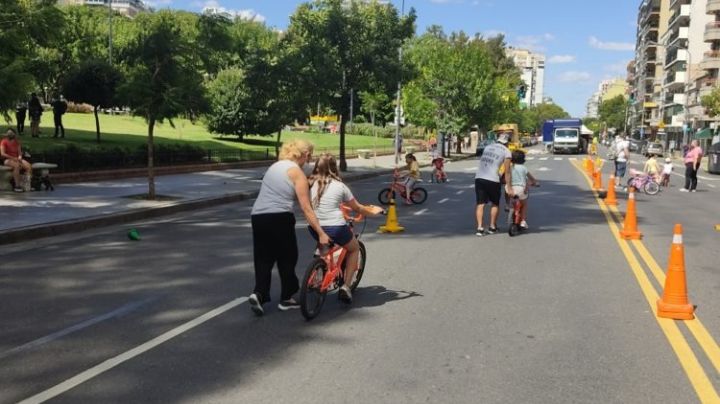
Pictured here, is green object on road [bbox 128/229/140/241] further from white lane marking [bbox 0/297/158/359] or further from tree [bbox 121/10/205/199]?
tree [bbox 121/10/205/199]

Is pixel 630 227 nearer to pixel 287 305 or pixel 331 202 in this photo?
pixel 331 202

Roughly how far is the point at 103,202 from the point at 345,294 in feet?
32.1

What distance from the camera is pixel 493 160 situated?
11383 mm

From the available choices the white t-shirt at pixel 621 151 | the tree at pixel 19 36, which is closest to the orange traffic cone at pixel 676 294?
the tree at pixel 19 36

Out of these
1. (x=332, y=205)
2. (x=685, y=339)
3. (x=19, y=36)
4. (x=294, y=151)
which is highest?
(x=19, y=36)

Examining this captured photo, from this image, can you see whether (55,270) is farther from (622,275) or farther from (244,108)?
(244,108)

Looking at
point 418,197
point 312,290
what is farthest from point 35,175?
point 312,290

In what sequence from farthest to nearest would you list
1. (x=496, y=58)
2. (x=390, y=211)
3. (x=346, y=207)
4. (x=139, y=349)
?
(x=496, y=58) → (x=390, y=211) → (x=346, y=207) → (x=139, y=349)

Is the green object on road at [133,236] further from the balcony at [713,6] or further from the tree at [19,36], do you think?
the balcony at [713,6]

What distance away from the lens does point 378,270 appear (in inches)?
338

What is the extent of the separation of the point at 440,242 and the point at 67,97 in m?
23.6

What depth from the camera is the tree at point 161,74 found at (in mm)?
15352

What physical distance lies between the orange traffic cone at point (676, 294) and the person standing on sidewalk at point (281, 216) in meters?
3.17

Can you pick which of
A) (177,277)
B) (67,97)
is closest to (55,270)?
(177,277)
